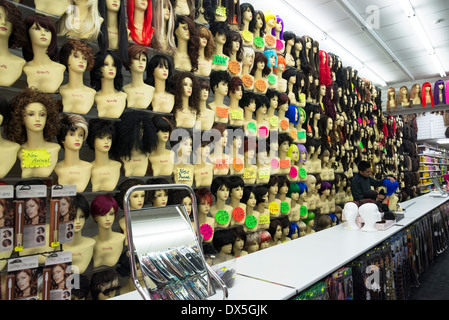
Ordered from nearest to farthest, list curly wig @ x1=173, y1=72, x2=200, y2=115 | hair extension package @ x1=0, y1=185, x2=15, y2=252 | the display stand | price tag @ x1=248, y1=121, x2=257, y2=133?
the display stand → hair extension package @ x1=0, y1=185, x2=15, y2=252 → curly wig @ x1=173, y1=72, x2=200, y2=115 → price tag @ x1=248, y1=121, x2=257, y2=133

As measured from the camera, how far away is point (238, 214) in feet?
9.64

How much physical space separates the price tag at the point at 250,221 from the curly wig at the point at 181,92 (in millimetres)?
1237

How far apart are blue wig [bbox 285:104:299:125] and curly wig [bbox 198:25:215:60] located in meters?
1.41

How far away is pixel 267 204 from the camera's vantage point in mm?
3316

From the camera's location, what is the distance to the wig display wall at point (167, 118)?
72.2 inches

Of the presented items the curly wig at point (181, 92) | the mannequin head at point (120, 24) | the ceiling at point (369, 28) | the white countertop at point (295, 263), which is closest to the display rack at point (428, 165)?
the ceiling at point (369, 28)

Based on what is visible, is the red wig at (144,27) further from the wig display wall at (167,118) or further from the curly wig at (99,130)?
the curly wig at (99,130)

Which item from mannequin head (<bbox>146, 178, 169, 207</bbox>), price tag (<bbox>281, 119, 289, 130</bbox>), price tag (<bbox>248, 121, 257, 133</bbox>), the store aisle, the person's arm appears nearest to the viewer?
mannequin head (<bbox>146, 178, 169, 207</bbox>)

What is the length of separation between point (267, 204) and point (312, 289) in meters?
1.77

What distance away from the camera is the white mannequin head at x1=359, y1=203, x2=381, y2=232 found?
101 inches

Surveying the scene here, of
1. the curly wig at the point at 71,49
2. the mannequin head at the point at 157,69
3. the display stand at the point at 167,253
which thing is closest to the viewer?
the display stand at the point at 167,253

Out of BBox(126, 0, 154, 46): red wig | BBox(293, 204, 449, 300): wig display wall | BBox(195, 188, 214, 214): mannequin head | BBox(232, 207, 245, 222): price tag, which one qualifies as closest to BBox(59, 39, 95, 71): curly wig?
BBox(126, 0, 154, 46): red wig

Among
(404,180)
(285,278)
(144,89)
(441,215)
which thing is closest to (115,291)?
(285,278)

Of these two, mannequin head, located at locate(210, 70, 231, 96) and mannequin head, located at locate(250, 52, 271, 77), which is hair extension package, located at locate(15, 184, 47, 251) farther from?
mannequin head, located at locate(250, 52, 271, 77)
